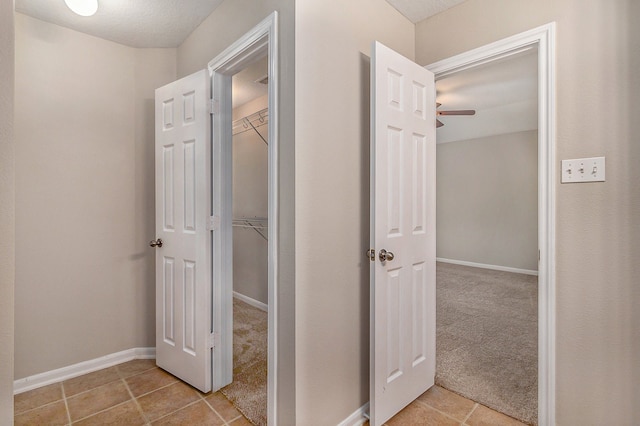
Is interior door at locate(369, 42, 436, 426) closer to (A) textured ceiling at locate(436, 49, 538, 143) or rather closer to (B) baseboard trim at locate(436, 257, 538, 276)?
(A) textured ceiling at locate(436, 49, 538, 143)

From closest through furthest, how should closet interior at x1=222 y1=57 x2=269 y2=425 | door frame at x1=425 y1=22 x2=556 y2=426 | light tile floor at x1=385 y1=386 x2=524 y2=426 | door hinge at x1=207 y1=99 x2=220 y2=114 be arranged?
door frame at x1=425 y1=22 x2=556 y2=426 → light tile floor at x1=385 y1=386 x2=524 y2=426 → door hinge at x1=207 y1=99 x2=220 y2=114 → closet interior at x1=222 y1=57 x2=269 y2=425

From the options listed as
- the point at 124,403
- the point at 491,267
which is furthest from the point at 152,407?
the point at 491,267

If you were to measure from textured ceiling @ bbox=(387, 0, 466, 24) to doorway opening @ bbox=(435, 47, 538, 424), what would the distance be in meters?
0.41

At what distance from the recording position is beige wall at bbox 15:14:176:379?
6.78ft

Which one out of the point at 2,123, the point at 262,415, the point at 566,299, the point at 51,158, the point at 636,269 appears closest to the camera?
the point at 2,123

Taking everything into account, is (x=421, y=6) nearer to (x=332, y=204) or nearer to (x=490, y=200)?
(x=332, y=204)

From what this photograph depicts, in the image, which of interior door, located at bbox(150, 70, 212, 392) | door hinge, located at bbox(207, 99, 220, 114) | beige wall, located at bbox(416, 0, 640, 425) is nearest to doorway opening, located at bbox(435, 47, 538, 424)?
beige wall, located at bbox(416, 0, 640, 425)

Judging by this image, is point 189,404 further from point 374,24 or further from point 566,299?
point 374,24

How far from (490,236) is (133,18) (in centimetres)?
594

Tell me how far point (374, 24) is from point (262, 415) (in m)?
2.34

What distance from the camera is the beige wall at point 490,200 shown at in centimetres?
527

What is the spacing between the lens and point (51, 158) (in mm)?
2146

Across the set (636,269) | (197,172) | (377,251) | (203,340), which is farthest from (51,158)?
(636,269)

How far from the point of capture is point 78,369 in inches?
88.9
